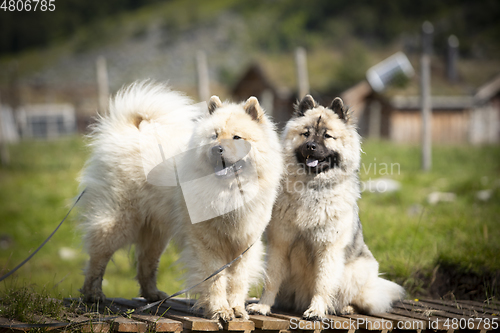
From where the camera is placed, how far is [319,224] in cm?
304

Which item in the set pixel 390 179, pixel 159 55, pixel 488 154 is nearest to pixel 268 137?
pixel 390 179

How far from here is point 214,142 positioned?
2.79 m

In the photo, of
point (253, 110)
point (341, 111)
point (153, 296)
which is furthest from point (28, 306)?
point (341, 111)

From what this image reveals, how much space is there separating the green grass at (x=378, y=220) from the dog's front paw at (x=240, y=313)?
82 centimetres

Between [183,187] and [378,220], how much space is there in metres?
3.99

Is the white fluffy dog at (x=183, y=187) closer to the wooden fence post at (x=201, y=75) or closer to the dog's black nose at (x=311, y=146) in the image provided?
the dog's black nose at (x=311, y=146)

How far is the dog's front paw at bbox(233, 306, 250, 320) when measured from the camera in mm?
2924

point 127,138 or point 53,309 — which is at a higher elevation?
point 127,138

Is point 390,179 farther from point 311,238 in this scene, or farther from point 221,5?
point 221,5

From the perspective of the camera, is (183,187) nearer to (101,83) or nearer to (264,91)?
(101,83)

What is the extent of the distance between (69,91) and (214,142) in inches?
1129

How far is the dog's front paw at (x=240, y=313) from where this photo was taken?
9.59 ft

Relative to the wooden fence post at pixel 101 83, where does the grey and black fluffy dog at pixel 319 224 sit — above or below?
below

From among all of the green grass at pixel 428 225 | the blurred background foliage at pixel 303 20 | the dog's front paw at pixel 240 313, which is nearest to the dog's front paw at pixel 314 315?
the dog's front paw at pixel 240 313
